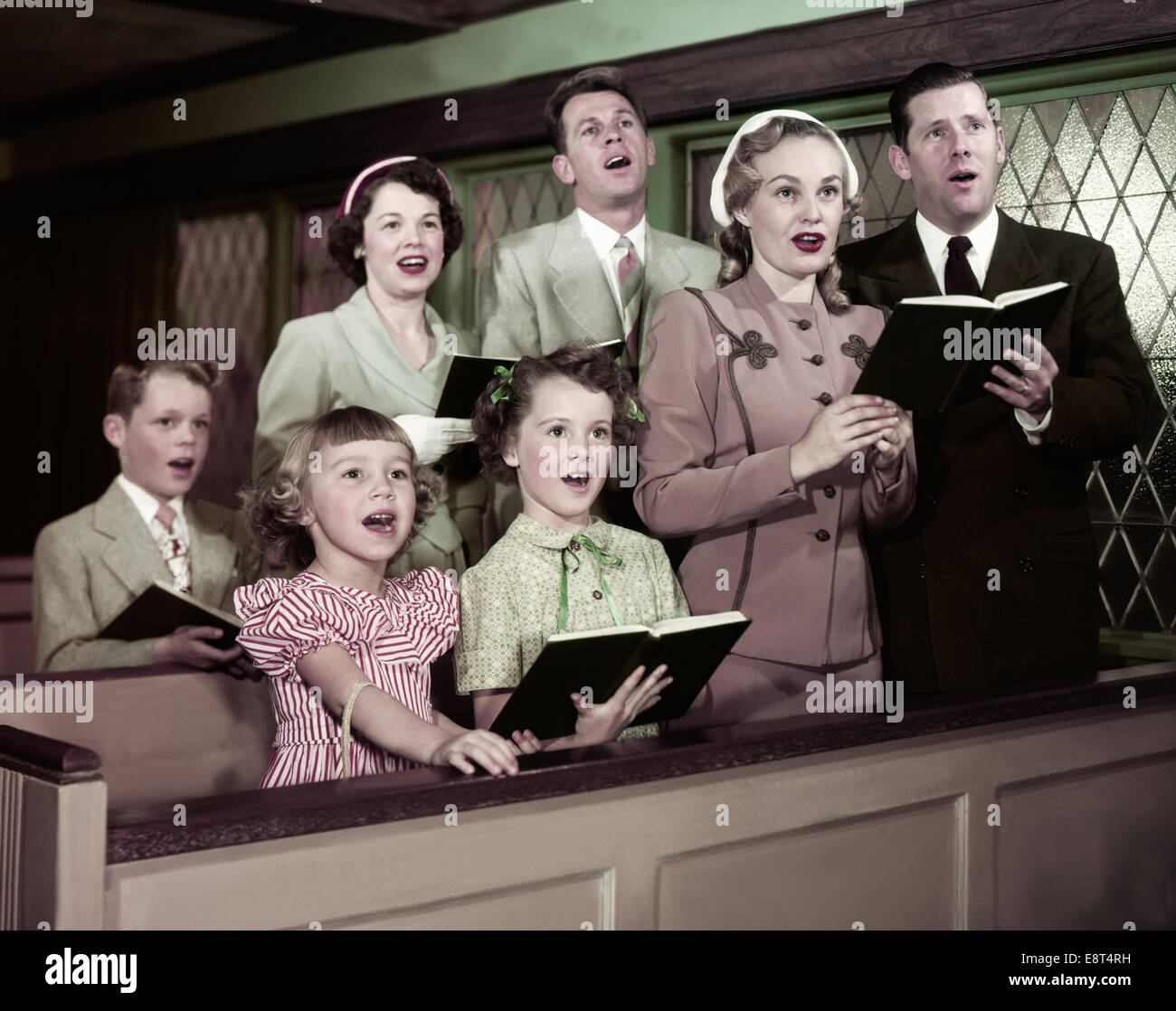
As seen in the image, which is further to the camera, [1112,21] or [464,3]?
[464,3]

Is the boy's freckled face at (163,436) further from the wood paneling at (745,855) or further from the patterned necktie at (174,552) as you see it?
the wood paneling at (745,855)

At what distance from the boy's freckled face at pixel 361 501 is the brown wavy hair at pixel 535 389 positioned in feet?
0.99

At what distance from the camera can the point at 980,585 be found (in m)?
3.21

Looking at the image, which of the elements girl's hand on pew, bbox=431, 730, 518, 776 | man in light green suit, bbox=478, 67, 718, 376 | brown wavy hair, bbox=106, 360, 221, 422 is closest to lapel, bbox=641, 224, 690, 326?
man in light green suit, bbox=478, 67, 718, 376

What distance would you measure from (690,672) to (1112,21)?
6.81ft

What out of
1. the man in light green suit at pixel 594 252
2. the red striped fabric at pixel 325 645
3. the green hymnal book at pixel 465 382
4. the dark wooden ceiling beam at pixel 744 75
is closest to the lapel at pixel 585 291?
the man in light green suit at pixel 594 252

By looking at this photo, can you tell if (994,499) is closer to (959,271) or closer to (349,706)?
(959,271)

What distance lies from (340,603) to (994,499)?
1650mm

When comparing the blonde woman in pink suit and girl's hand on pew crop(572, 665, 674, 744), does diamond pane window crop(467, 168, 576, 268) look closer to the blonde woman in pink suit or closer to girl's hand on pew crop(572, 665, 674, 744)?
the blonde woman in pink suit

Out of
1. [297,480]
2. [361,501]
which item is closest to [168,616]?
[297,480]

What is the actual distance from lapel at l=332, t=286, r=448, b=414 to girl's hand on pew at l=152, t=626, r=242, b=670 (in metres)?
0.98

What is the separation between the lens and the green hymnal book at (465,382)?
3.07 meters
